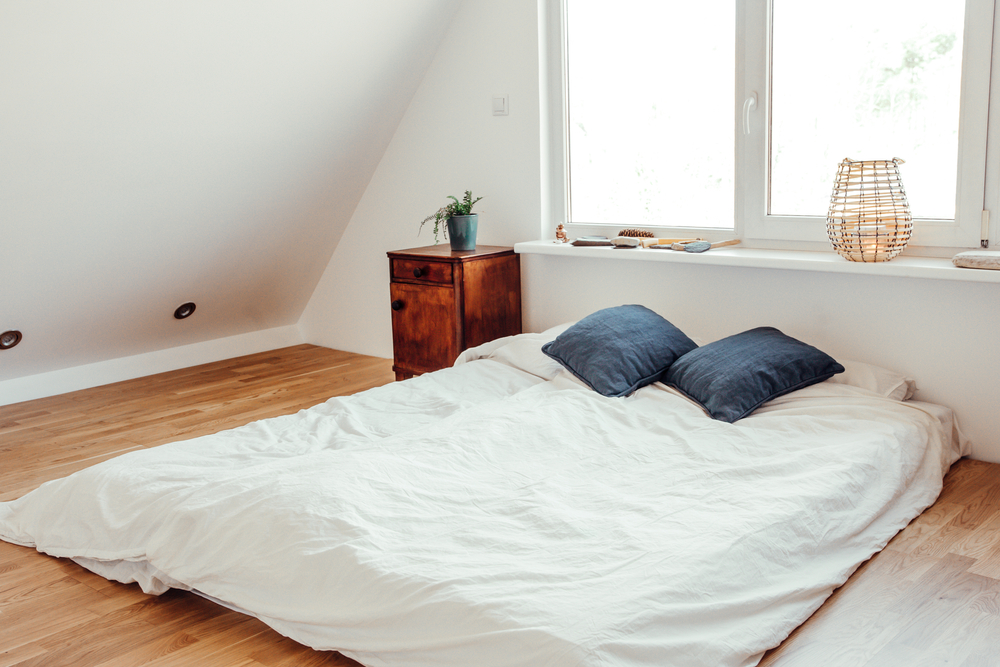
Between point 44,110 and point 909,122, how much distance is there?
2.83 metres

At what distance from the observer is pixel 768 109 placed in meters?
3.02

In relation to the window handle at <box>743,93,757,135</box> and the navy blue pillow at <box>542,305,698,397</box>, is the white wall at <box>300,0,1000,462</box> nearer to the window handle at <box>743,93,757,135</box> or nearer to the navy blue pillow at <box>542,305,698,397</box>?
the navy blue pillow at <box>542,305,698,397</box>

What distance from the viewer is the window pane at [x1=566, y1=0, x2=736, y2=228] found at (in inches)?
126

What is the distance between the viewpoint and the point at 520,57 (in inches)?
144

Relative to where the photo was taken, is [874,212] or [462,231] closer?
[874,212]

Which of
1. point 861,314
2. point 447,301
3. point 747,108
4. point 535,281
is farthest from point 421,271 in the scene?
point 861,314

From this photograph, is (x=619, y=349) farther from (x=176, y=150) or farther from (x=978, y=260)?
(x=176, y=150)

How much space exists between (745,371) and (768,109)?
1.03m

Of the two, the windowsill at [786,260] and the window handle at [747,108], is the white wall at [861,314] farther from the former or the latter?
the window handle at [747,108]

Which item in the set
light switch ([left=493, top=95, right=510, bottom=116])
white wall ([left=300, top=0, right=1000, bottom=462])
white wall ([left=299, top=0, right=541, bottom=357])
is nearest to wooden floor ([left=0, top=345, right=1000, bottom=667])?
white wall ([left=300, top=0, right=1000, bottom=462])

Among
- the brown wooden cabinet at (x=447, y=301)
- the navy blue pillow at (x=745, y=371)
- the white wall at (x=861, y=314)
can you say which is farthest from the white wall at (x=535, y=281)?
the navy blue pillow at (x=745, y=371)

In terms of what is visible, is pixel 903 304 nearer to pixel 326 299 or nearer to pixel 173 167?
pixel 173 167

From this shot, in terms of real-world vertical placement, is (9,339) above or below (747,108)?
below

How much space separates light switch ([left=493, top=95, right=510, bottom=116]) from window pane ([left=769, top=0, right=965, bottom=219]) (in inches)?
46.7
